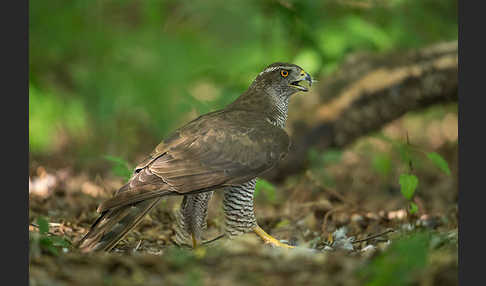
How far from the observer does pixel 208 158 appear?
15.4 feet

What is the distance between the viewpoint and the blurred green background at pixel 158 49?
8867mm

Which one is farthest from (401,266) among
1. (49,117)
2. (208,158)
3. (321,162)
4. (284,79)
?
(49,117)

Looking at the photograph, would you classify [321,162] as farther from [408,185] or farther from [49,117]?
[49,117]

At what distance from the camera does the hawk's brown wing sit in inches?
176

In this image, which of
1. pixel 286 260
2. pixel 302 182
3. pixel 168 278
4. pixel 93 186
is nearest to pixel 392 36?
pixel 302 182

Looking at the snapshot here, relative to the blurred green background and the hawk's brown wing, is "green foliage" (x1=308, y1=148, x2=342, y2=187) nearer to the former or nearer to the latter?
the blurred green background

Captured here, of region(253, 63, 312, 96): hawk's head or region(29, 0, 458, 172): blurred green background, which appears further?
region(29, 0, 458, 172): blurred green background

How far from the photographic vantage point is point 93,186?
758cm

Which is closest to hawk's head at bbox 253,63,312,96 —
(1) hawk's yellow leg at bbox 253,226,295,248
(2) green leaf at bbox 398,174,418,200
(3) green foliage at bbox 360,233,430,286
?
(2) green leaf at bbox 398,174,418,200

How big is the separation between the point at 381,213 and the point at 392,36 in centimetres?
427

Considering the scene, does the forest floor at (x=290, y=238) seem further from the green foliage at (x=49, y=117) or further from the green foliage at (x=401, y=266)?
the green foliage at (x=49, y=117)

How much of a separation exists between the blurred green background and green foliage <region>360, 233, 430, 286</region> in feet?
16.8

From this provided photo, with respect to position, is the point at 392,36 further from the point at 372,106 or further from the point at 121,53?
the point at 121,53

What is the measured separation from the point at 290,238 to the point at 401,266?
105 inches
